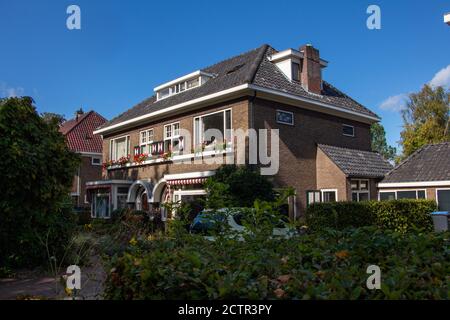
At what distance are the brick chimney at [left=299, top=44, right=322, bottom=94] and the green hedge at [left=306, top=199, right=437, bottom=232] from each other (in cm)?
861

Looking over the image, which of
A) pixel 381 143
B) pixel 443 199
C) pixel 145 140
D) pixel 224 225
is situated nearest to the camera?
pixel 224 225

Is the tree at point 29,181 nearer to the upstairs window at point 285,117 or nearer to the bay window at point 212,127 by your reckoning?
the bay window at point 212,127

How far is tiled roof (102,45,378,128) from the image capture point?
757 inches

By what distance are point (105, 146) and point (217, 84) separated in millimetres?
11734

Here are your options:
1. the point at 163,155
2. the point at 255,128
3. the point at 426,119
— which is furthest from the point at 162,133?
the point at 426,119

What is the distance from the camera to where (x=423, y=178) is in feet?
64.8

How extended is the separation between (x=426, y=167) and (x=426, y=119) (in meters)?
23.5

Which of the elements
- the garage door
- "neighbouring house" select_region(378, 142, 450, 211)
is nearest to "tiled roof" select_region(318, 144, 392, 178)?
"neighbouring house" select_region(378, 142, 450, 211)

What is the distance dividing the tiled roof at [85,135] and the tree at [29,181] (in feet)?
92.8

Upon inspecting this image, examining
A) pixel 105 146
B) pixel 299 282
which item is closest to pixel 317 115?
pixel 105 146

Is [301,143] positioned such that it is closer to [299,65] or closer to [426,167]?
[299,65]

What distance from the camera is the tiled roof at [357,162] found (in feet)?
65.2

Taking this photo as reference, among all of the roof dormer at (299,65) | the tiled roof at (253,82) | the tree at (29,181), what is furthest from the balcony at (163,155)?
the tree at (29,181)
